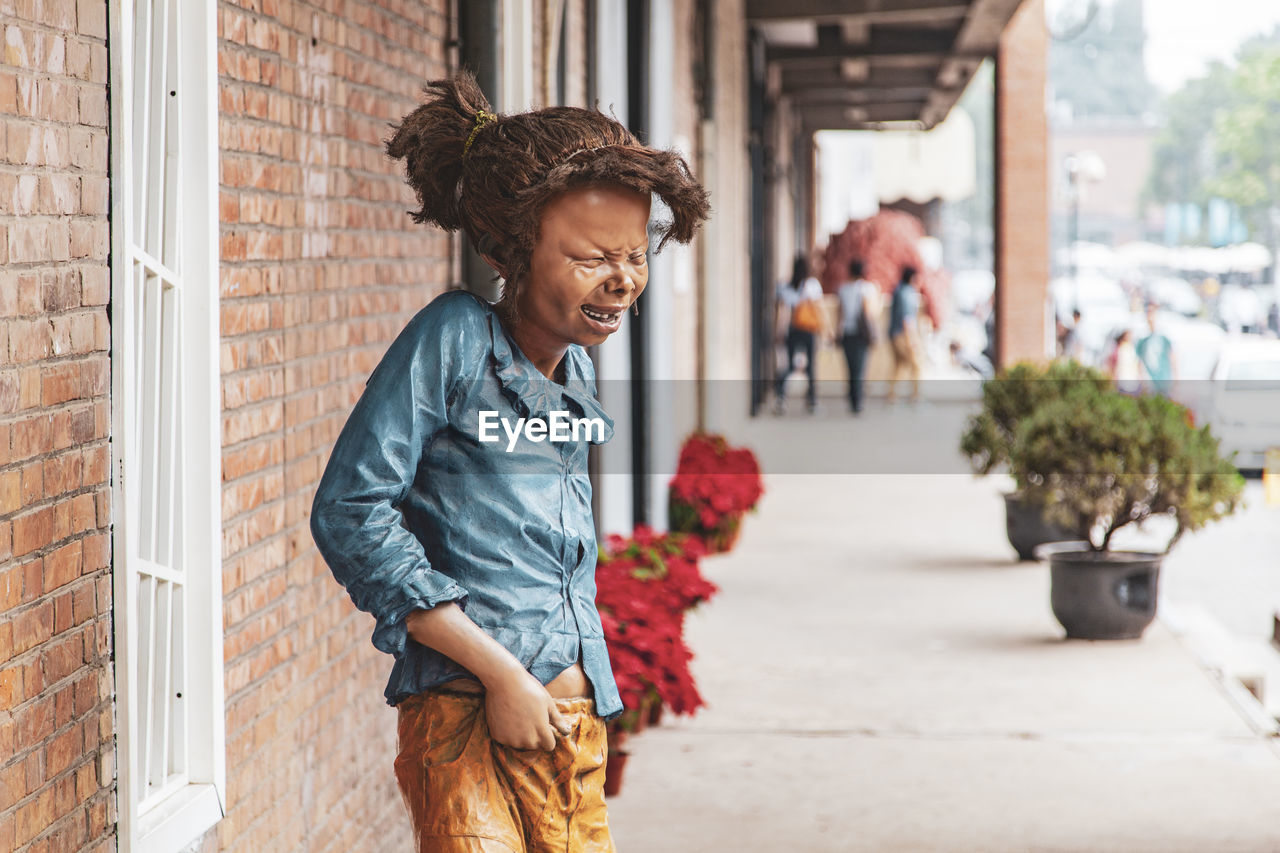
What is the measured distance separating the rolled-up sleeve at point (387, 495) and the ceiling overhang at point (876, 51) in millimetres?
13698

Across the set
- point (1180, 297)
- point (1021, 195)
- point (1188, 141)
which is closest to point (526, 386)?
point (1021, 195)

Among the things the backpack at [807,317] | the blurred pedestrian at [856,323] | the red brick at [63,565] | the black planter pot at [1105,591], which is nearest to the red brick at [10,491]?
the red brick at [63,565]

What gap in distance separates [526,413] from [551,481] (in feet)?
0.35

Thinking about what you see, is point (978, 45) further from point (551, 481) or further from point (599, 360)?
point (551, 481)

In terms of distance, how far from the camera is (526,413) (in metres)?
2.15

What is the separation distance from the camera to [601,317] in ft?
6.99

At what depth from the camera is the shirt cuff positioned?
1.96 m

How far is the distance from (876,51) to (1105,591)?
1398 centimetres

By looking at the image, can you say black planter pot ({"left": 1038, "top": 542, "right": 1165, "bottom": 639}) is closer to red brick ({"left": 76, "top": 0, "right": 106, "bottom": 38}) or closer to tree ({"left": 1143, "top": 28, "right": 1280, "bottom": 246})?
red brick ({"left": 76, "top": 0, "right": 106, "bottom": 38})

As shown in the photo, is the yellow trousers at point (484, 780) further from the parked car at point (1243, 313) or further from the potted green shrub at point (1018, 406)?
the parked car at point (1243, 313)

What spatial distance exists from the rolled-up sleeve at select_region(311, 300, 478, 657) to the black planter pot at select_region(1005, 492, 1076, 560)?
7.72 metres

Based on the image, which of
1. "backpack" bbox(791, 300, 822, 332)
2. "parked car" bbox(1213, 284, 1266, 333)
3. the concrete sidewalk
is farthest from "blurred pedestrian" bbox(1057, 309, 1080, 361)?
the concrete sidewalk

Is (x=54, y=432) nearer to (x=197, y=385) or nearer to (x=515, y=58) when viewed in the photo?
(x=197, y=385)

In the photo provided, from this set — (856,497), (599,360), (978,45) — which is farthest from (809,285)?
(599,360)
